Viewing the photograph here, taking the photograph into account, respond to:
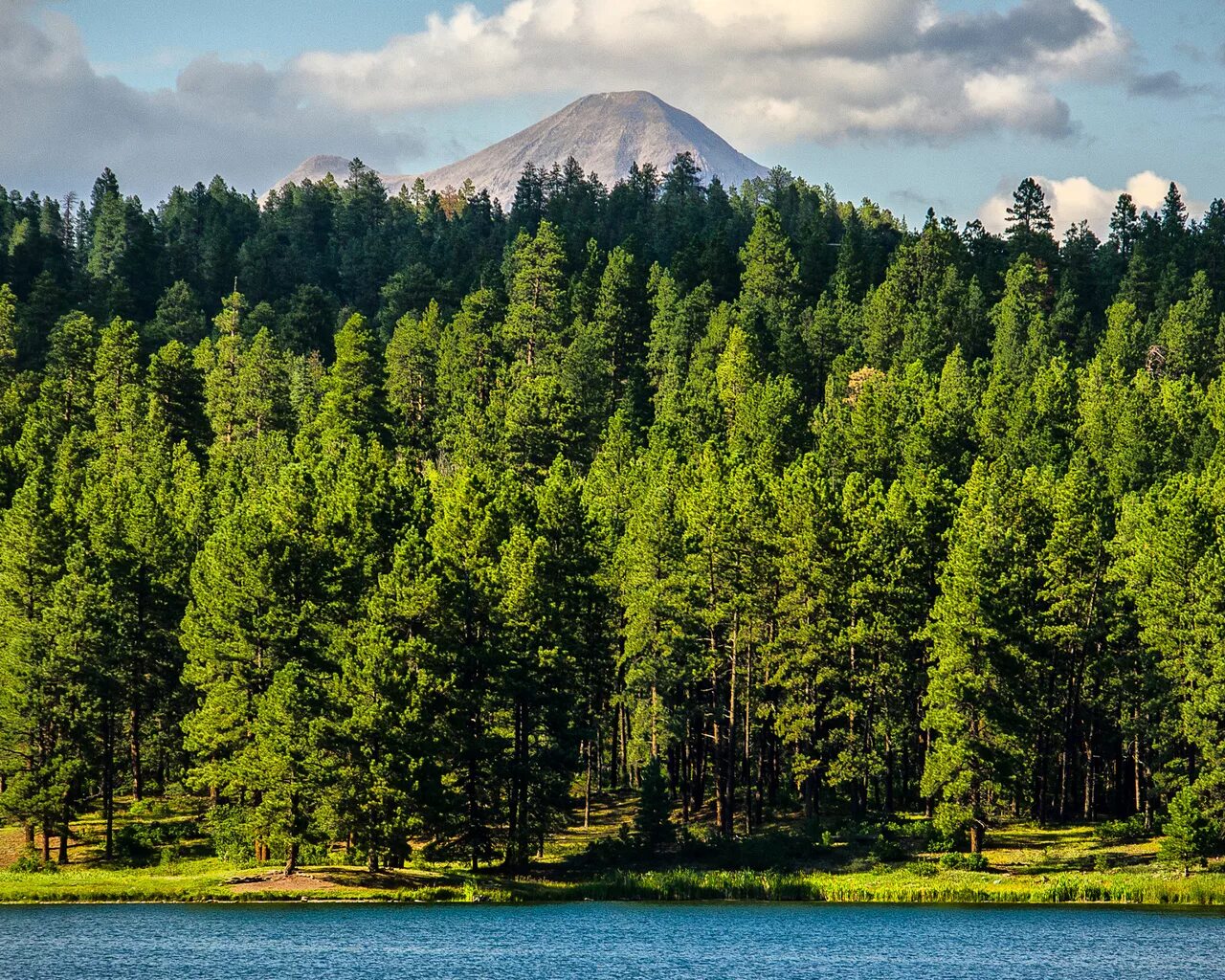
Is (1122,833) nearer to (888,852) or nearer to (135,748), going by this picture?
(888,852)

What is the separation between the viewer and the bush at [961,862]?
7075 cm

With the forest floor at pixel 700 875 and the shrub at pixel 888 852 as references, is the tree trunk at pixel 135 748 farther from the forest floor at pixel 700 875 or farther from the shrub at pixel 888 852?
the shrub at pixel 888 852

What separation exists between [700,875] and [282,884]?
19.8 m

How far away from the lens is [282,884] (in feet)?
223

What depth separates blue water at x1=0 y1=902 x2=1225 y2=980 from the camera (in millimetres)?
50344

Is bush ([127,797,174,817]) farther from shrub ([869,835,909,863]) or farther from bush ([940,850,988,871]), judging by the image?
bush ([940,850,988,871])

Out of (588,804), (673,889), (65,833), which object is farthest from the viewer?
(588,804)

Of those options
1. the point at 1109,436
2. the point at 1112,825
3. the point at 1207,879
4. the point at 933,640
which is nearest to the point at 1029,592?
the point at 933,640

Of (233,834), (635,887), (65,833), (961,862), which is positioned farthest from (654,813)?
(65,833)

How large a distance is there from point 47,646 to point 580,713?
2781 cm

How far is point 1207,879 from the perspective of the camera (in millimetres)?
66312

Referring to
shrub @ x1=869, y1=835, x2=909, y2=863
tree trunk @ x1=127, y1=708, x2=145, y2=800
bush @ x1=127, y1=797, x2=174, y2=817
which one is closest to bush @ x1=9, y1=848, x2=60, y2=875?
bush @ x1=127, y1=797, x2=174, y2=817

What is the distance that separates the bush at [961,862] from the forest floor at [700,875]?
0.88ft

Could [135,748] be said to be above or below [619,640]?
below
